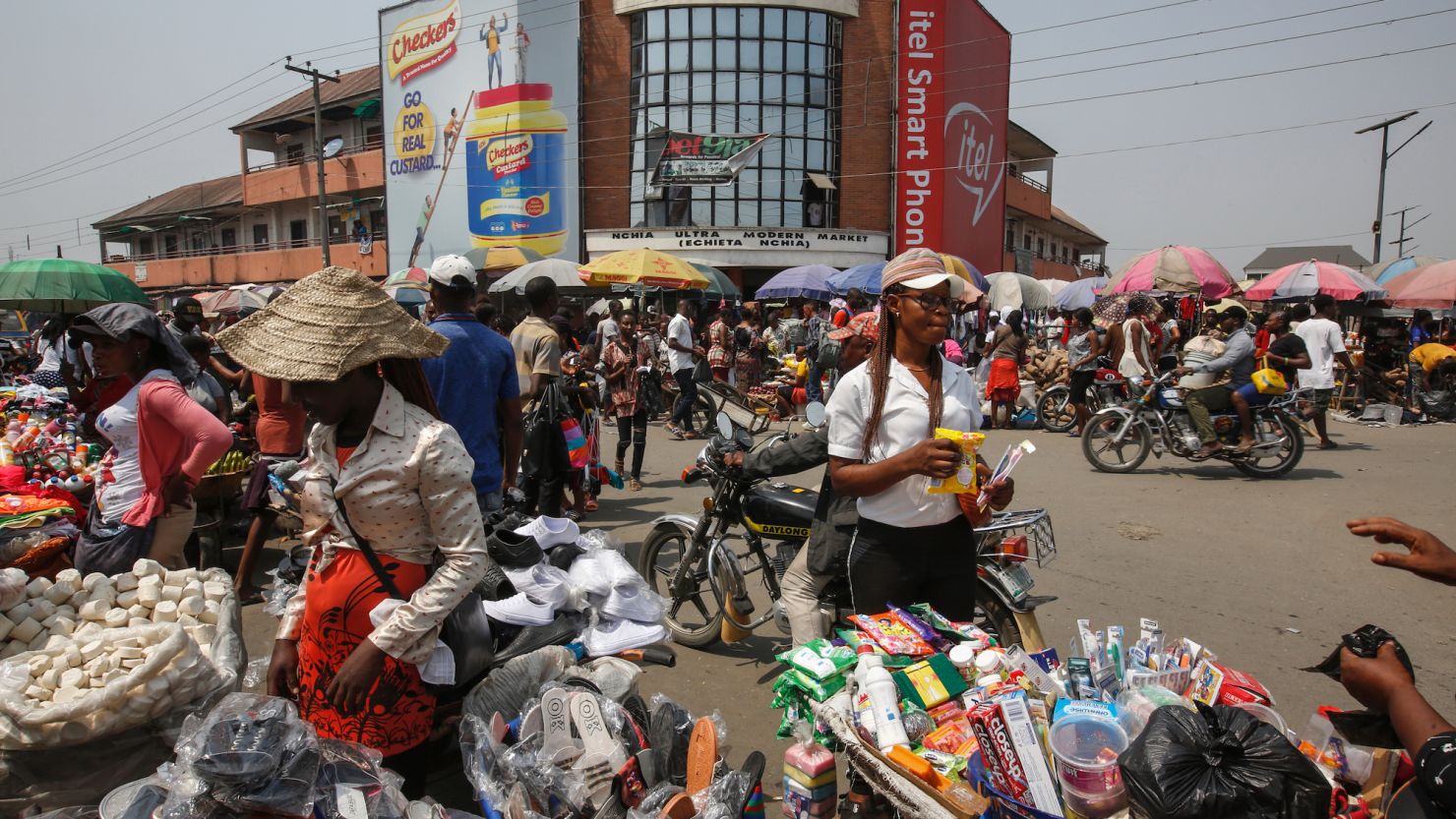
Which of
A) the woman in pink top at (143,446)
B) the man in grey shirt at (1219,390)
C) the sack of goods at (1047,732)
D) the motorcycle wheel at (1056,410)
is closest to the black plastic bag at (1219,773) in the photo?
the sack of goods at (1047,732)

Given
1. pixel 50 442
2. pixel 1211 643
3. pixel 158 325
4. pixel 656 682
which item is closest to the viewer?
pixel 158 325

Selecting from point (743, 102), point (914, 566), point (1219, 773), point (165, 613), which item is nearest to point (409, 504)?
point (165, 613)

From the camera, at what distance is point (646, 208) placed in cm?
2841

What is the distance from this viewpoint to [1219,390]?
852 centimetres

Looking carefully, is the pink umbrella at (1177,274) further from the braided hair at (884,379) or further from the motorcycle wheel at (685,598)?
the braided hair at (884,379)

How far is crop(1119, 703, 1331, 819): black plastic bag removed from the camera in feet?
5.49

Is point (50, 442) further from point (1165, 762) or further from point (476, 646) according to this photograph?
point (1165, 762)

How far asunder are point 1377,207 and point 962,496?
1244 inches

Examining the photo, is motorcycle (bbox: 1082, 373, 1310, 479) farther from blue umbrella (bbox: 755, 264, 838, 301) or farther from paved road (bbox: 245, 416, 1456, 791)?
blue umbrella (bbox: 755, 264, 838, 301)

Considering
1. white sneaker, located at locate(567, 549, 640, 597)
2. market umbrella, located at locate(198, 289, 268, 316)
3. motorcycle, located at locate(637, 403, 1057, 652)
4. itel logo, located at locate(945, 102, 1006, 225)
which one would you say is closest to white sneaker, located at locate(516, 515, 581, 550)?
white sneaker, located at locate(567, 549, 640, 597)

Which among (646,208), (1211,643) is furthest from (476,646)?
(646,208)

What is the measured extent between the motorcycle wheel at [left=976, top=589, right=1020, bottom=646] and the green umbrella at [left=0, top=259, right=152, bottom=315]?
9.20 metres

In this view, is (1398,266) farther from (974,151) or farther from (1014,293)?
(974,151)

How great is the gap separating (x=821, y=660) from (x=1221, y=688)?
109 centimetres
